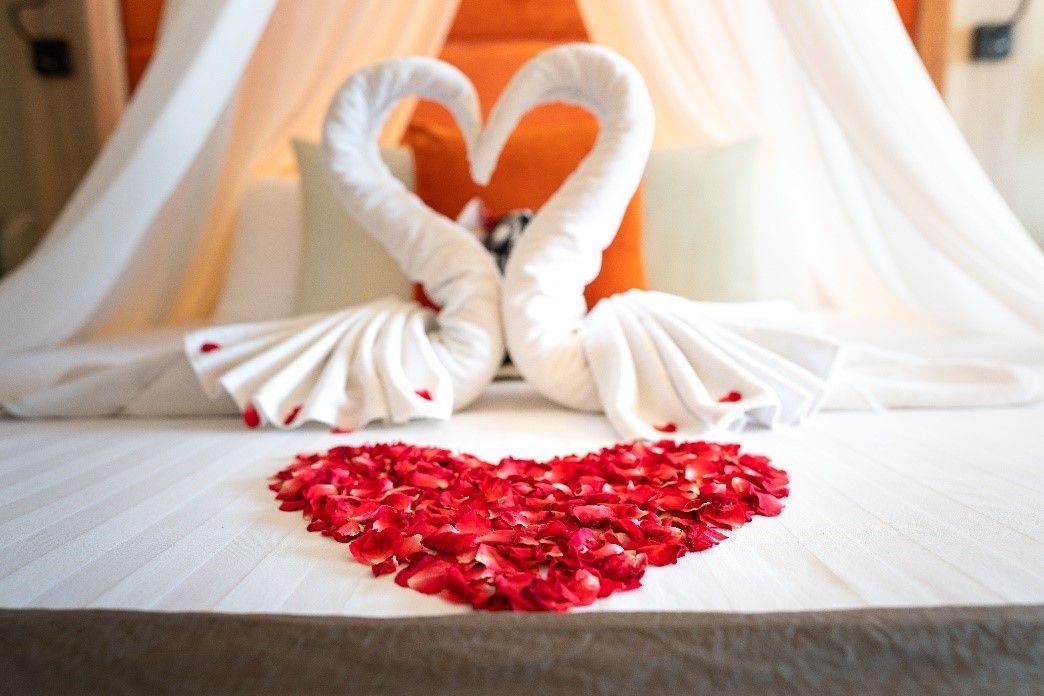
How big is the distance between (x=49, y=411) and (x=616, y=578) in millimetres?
1162

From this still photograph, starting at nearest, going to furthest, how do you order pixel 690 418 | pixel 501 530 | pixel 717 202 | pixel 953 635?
pixel 953 635 → pixel 501 530 → pixel 690 418 → pixel 717 202

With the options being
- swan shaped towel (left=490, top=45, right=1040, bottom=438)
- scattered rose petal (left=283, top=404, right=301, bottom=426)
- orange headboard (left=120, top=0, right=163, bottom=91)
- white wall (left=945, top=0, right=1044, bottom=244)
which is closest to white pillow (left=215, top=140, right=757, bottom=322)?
swan shaped towel (left=490, top=45, right=1040, bottom=438)

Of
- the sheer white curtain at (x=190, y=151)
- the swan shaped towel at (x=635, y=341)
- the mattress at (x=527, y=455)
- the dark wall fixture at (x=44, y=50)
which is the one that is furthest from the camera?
the dark wall fixture at (x=44, y=50)

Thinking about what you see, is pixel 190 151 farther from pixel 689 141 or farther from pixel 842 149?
pixel 842 149

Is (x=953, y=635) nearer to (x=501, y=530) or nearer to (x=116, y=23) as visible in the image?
(x=501, y=530)

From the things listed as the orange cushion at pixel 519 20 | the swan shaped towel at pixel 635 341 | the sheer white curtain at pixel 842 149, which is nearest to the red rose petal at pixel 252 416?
the swan shaped towel at pixel 635 341

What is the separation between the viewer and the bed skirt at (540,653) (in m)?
0.56

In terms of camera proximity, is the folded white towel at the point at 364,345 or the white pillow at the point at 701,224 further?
the white pillow at the point at 701,224

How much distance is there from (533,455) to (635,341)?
1.18 feet

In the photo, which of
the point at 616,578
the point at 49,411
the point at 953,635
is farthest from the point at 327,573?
the point at 49,411

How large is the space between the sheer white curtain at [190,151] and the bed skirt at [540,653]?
119cm

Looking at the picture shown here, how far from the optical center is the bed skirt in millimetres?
556

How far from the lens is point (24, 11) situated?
8.86 ft

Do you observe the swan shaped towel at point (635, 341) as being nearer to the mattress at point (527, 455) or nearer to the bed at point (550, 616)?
the mattress at point (527, 455)
